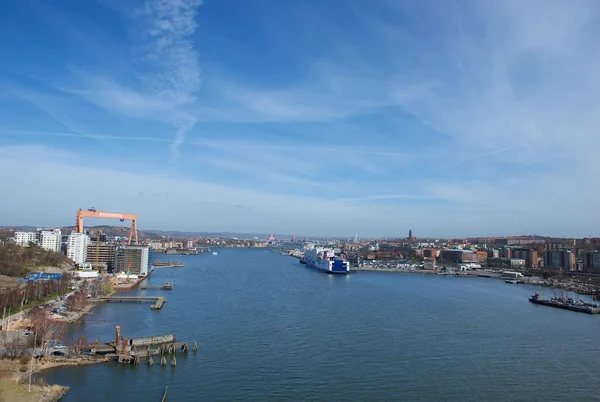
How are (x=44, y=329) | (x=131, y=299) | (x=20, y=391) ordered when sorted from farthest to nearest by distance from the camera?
(x=131, y=299), (x=44, y=329), (x=20, y=391)

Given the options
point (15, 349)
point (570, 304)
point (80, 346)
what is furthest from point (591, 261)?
point (15, 349)

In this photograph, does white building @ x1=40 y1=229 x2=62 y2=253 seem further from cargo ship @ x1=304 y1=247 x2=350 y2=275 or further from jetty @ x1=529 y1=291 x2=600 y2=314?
jetty @ x1=529 y1=291 x2=600 y2=314

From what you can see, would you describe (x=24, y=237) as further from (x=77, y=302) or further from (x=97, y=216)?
(x=77, y=302)

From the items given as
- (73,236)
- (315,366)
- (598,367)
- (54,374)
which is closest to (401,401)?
(315,366)

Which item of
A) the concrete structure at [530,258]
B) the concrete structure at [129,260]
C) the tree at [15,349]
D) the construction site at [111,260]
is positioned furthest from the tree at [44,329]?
the concrete structure at [530,258]

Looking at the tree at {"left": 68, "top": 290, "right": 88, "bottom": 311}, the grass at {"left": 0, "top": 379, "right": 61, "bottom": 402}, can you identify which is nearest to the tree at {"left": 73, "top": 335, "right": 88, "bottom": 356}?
the grass at {"left": 0, "top": 379, "right": 61, "bottom": 402}
